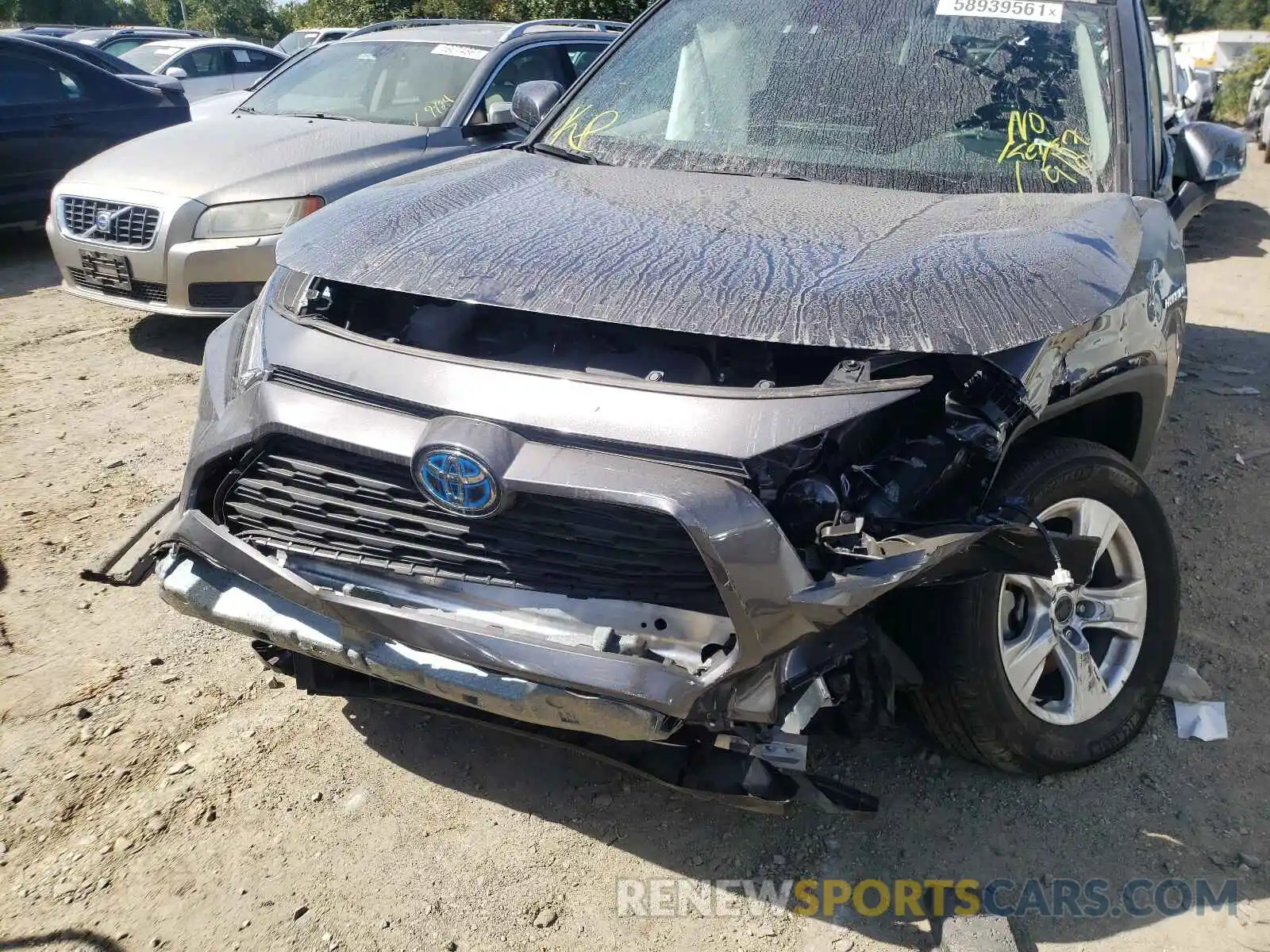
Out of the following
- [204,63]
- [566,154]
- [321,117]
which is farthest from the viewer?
[204,63]

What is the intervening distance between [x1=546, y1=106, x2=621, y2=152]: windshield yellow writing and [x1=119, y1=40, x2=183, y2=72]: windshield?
1186cm

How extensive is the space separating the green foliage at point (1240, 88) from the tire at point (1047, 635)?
2373 centimetres

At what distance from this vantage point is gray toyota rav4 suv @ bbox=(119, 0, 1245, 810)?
6.50ft

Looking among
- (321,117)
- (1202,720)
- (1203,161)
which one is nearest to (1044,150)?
(1203,161)

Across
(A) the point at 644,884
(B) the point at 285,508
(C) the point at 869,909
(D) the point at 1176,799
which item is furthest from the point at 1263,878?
(B) the point at 285,508

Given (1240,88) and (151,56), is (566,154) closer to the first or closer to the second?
(151,56)

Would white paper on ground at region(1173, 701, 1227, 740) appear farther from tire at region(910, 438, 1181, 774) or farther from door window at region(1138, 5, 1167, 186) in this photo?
door window at region(1138, 5, 1167, 186)

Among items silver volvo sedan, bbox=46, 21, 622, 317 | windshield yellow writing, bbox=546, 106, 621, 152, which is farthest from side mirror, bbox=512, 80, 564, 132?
silver volvo sedan, bbox=46, 21, 622, 317

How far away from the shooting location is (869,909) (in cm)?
233

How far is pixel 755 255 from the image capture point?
90.6 inches

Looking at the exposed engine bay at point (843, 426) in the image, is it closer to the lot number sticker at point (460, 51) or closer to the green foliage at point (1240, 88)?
the lot number sticker at point (460, 51)

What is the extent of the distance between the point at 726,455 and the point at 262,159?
473 centimetres

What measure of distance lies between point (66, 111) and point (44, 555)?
577 cm

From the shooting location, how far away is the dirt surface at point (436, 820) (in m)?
2.28
